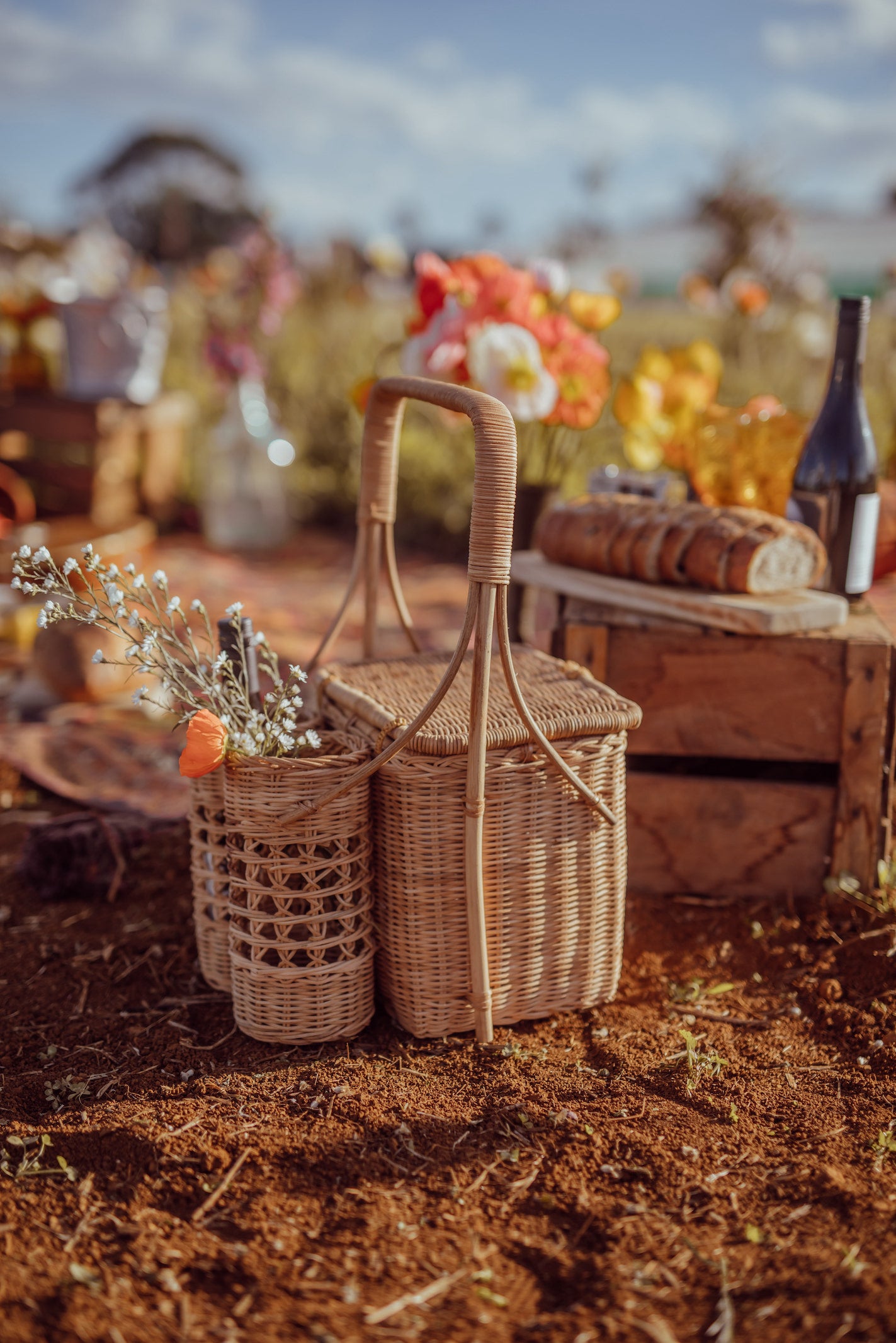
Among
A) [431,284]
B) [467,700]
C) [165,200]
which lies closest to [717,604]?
[467,700]

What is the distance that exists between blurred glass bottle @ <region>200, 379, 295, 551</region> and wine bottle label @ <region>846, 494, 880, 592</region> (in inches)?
137

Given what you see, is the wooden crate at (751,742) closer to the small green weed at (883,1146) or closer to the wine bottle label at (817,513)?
the wine bottle label at (817,513)

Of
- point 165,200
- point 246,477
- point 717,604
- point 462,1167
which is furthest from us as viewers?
point 165,200

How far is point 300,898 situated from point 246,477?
3.98 m

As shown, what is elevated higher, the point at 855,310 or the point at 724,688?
the point at 855,310

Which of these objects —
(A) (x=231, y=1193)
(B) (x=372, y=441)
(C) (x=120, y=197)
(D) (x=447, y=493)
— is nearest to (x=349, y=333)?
(D) (x=447, y=493)

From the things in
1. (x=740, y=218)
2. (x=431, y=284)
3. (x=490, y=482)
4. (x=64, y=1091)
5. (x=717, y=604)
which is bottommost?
(x=64, y=1091)

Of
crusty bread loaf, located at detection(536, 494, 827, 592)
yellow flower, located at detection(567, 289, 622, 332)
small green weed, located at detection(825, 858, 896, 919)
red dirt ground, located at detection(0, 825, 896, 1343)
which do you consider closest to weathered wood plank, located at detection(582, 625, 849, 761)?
crusty bread loaf, located at detection(536, 494, 827, 592)

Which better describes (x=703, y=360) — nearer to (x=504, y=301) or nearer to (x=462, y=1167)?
(x=504, y=301)

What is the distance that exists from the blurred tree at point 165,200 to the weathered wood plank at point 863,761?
1487 cm

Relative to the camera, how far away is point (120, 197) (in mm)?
17484

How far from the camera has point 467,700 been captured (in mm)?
1730

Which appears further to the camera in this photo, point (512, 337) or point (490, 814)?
point (512, 337)

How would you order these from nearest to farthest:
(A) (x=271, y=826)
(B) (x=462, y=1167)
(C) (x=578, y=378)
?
(B) (x=462, y=1167)
(A) (x=271, y=826)
(C) (x=578, y=378)
